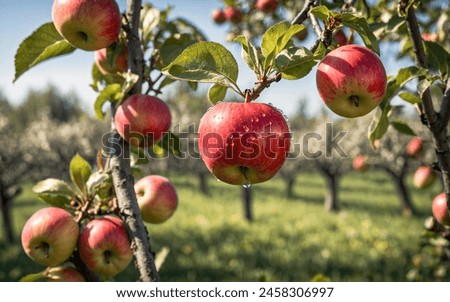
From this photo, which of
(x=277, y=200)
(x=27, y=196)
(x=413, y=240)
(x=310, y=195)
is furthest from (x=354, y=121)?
(x=27, y=196)

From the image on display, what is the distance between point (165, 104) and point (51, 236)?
57cm

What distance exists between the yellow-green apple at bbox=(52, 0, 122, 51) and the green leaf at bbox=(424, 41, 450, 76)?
1062 millimetres

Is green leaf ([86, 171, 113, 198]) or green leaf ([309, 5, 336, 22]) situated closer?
green leaf ([309, 5, 336, 22])

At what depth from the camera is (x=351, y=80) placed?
969 mm

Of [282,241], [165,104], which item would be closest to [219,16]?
[165,104]

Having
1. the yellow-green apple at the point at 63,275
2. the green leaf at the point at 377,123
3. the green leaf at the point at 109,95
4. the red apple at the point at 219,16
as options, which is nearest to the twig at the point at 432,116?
the green leaf at the point at 377,123

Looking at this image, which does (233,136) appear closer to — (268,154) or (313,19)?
(268,154)

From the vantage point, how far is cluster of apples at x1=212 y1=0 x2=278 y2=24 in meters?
3.00

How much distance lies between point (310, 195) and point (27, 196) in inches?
437

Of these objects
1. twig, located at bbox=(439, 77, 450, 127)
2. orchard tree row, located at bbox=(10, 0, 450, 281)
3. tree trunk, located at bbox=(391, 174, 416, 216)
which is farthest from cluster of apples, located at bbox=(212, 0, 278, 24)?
tree trunk, located at bbox=(391, 174, 416, 216)

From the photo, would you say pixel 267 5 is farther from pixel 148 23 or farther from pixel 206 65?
pixel 206 65

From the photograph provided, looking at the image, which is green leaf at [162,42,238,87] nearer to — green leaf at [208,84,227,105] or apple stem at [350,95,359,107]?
green leaf at [208,84,227,105]

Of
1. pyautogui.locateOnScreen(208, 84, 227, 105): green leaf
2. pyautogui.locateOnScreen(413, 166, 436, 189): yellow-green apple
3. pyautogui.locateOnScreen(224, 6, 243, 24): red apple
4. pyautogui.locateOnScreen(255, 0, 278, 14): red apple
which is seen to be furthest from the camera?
pyautogui.locateOnScreen(224, 6, 243, 24): red apple
